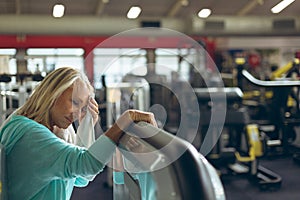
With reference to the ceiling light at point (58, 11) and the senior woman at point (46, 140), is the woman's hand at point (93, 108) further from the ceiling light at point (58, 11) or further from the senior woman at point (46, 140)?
the ceiling light at point (58, 11)

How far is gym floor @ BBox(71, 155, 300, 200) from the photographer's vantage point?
4.25 metres

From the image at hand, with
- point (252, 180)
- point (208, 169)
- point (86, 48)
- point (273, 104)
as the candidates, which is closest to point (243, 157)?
point (252, 180)

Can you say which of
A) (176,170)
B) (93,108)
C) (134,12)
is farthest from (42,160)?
(134,12)

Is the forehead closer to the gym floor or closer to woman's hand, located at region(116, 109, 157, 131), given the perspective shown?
woman's hand, located at region(116, 109, 157, 131)

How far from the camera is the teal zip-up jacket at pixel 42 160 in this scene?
3.36 ft

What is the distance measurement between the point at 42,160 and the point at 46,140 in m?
0.05

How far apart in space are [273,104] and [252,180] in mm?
1454

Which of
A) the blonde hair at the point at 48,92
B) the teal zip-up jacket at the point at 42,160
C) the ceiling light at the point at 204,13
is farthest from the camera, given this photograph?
the ceiling light at the point at 204,13

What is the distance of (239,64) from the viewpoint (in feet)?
19.1

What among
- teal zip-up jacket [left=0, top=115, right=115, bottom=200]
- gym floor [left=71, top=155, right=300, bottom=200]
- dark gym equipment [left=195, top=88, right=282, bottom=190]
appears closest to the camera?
teal zip-up jacket [left=0, top=115, right=115, bottom=200]

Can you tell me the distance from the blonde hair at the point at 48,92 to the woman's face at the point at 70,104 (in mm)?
12

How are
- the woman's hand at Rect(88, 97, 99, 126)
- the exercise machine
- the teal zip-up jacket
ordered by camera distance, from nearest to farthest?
the exercise machine
the teal zip-up jacket
the woman's hand at Rect(88, 97, 99, 126)

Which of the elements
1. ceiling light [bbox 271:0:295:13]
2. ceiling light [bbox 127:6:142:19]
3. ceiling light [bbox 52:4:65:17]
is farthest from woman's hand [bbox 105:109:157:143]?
ceiling light [bbox 271:0:295:13]

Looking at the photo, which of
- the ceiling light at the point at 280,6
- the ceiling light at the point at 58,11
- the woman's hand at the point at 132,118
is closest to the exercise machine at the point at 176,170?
the woman's hand at the point at 132,118
